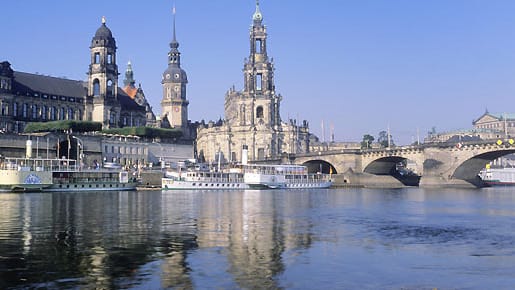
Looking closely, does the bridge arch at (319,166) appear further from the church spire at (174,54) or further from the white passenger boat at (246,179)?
the church spire at (174,54)

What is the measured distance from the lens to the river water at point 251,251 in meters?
22.1

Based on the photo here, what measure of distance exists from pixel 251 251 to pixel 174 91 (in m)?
151

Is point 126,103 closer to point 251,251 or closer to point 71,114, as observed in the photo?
point 71,114

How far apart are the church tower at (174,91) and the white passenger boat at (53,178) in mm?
76435

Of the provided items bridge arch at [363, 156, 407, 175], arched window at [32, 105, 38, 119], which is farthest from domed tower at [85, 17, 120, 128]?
bridge arch at [363, 156, 407, 175]

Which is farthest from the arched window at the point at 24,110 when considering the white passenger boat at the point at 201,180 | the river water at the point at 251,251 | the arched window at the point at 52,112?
the river water at the point at 251,251

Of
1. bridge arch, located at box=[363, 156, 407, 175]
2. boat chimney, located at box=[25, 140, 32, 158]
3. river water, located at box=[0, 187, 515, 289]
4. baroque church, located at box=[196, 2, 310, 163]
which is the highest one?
baroque church, located at box=[196, 2, 310, 163]

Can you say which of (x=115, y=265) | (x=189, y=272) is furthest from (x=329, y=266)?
(x=115, y=265)

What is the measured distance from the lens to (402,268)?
24.8 metres

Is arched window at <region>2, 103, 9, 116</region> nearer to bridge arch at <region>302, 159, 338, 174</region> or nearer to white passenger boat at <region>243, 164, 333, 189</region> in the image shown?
white passenger boat at <region>243, 164, 333, 189</region>

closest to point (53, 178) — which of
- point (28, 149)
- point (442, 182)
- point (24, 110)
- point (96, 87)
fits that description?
point (28, 149)

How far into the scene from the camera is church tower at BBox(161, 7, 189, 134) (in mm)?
175625

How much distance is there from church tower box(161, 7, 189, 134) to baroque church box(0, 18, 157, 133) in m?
30.4

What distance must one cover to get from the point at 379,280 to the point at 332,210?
32.8 meters
